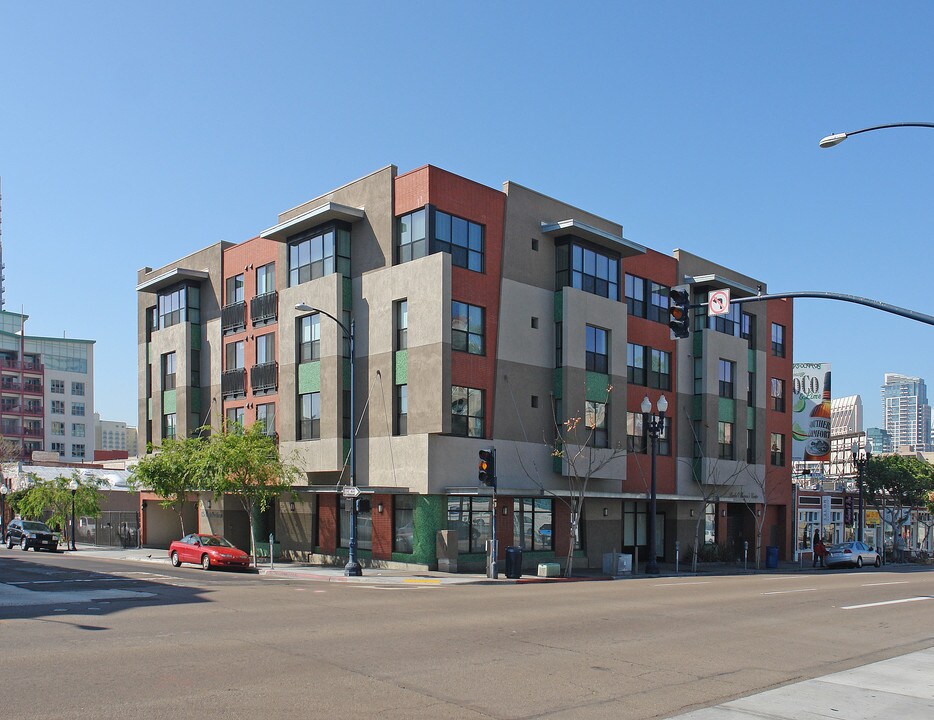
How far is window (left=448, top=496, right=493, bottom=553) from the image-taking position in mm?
34219

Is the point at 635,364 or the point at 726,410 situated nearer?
the point at 635,364

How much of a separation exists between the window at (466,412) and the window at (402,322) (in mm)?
2878

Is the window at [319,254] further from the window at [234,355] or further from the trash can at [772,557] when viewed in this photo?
the trash can at [772,557]

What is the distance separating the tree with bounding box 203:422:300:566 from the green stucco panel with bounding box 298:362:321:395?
8.66 ft

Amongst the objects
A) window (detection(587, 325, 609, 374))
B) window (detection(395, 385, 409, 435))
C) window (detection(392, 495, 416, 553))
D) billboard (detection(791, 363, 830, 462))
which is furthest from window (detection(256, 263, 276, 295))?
billboard (detection(791, 363, 830, 462))

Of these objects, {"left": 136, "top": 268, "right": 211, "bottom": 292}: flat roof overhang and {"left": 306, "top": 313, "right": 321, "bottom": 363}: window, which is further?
{"left": 136, "top": 268, "right": 211, "bottom": 292}: flat roof overhang

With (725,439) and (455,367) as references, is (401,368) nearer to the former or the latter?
(455,367)

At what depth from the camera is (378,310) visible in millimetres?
35875

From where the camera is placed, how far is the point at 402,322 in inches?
1390

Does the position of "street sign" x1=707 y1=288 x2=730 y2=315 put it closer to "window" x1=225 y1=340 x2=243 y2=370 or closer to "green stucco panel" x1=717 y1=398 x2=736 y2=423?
"green stucco panel" x1=717 y1=398 x2=736 y2=423

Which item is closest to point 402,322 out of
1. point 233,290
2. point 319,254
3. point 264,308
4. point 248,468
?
point 319,254

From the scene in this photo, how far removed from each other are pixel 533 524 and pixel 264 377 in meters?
14.8

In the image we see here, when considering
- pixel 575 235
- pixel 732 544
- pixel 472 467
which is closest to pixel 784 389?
pixel 732 544

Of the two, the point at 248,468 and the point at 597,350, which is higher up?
the point at 597,350
